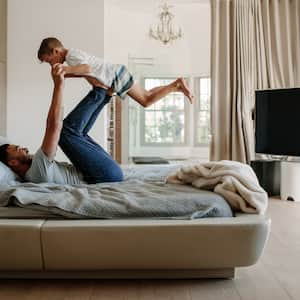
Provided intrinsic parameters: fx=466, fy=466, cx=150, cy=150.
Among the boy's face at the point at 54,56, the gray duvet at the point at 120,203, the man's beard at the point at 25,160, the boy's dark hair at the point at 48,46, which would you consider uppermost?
the boy's dark hair at the point at 48,46

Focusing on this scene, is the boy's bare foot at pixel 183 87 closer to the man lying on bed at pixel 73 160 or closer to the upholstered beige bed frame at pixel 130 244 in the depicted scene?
the man lying on bed at pixel 73 160

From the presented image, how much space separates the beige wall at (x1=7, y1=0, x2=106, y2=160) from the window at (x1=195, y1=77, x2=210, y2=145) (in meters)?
3.87

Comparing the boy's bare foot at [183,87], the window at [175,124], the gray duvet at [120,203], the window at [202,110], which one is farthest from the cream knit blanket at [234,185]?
the window at [202,110]

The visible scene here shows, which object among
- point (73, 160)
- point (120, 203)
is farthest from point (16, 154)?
point (120, 203)

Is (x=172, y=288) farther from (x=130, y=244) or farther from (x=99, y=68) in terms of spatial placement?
(x=99, y=68)

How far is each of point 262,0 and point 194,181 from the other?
12.9 ft

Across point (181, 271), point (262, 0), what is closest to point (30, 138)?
point (262, 0)

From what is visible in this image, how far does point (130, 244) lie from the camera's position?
2.04 metres

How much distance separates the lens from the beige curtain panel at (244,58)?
563 cm

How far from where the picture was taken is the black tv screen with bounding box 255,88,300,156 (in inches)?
198

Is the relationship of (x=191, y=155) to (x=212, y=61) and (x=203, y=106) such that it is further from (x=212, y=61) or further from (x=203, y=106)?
(x=212, y=61)

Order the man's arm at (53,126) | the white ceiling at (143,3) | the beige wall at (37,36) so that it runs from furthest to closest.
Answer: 1. the white ceiling at (143,3)
2. the beige wall at (37,36)
3. the man's arm at (53,126)

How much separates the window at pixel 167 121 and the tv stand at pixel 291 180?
424 cm

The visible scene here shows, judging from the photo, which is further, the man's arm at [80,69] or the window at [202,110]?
the window at [202,110]
